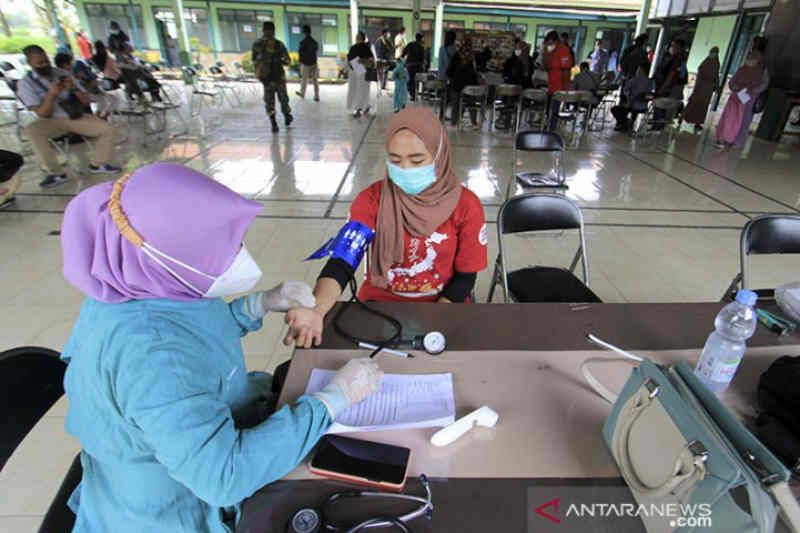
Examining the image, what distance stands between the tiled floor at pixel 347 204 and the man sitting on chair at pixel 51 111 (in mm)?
331

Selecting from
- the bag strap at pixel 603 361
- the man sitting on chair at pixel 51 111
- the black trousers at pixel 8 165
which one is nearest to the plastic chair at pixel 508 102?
the man sitting on chair at pixel 51 111

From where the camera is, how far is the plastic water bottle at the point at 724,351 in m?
0.92

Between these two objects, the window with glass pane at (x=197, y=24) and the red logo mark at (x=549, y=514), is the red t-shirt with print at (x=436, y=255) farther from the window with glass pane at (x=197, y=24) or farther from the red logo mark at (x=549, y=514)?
the window with glass pane at (x=197, y=24)

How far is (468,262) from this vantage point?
5.36 ft

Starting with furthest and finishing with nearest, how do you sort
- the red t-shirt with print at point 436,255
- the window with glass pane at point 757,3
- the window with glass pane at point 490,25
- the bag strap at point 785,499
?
the window with glass pane at point 490,25 < the window with glass pane at point 757,3 < the red t-shirt with print at point 436,255 < the bag strap at point 785,499

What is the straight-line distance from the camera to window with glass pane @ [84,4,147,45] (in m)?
16.1

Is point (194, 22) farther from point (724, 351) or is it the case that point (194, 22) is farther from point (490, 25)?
point (724, 351)

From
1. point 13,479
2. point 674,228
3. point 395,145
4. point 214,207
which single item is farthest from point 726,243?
point 13,479

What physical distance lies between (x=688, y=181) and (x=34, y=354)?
6.09 m

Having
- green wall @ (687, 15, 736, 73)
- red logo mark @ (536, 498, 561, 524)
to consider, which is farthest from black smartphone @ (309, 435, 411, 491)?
green wall @ (687, 15, 736, 73)

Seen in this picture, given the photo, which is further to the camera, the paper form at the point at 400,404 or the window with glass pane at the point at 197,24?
the window with glass pane at the point at 197,24

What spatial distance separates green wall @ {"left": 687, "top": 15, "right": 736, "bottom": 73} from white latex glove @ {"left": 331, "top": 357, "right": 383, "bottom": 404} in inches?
571

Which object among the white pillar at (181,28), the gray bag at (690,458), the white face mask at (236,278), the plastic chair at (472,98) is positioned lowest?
the plastic chair at (472,98)

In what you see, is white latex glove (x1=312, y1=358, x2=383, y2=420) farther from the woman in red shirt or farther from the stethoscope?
the woman in red shirt
